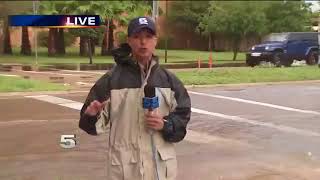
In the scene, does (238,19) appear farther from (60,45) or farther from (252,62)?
(60,45)

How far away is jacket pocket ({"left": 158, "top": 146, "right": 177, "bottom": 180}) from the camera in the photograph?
358 cm

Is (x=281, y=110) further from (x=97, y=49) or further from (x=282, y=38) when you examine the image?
(x=97, y=49)

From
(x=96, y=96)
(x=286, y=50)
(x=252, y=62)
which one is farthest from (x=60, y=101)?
(x=252, y=62)

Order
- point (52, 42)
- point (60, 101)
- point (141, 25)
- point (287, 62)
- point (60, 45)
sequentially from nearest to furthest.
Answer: point (141, 25), point (60, 101), point (287, 62), point (52, 42), point (60, 45)

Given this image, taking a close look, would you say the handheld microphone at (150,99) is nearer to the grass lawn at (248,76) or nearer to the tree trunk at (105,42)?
the grass lawn at (248,76)

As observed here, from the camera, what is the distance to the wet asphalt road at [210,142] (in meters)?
7.55

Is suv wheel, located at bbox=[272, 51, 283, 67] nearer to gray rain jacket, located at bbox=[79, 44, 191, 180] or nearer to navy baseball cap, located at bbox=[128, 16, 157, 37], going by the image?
gray rain jacket, located at bbox=[79, 44, 191, 180]

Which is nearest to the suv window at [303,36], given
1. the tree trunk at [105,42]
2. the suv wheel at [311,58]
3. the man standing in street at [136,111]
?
the suv wheel at [311,58]

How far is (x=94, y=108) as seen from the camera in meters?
3.46

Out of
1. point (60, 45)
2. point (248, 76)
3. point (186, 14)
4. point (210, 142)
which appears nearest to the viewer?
point (210, 142)

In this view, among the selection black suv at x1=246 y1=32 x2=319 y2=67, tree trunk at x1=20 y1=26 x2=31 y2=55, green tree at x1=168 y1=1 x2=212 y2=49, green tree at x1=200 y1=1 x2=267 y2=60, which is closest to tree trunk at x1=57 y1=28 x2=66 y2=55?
tree trunk at x1=20 y1=26 x2=31 y2=55

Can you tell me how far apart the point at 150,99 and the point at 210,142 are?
256 inches

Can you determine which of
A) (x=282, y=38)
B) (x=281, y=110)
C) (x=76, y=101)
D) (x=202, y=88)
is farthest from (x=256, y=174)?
(x=282, y=38)

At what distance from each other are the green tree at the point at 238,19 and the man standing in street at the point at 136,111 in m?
34.1
